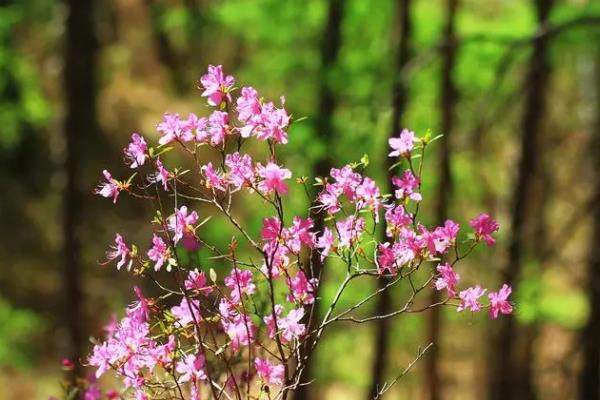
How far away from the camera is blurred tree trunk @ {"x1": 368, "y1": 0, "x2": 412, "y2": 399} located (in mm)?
6505

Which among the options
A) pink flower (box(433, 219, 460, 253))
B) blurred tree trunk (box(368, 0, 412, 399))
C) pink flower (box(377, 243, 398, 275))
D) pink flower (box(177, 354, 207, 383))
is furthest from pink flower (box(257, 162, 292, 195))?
blurred tree trunk (box(368, 0, 412, 399))

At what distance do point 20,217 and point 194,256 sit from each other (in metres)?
14.4

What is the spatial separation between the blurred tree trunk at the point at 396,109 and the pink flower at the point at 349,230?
3.67 meters

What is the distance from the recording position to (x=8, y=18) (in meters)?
8.30

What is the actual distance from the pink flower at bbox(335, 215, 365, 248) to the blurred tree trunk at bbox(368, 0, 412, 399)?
144 inches

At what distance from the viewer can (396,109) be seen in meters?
6.57

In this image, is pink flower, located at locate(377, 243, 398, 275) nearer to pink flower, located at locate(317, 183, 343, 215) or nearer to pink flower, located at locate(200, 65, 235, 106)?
pink flower, located at locate(317, 183, 343, 215)

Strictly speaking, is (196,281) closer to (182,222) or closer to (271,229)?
(182,222)

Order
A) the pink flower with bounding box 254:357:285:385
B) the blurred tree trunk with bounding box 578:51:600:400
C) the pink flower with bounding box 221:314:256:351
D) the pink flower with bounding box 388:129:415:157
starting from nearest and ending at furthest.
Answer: the pink flower with bounding box 388:129:415:157 → the pink flower with bounding box 254:357:285:385 → the pink flower with bounding box 221:314:256:351 → the blurred tree trunk with bounding box 578:51:600:400

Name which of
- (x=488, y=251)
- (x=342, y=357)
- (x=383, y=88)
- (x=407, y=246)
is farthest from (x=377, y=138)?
(x=342, y=357)

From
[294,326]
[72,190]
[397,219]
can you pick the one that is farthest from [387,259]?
[72,190]

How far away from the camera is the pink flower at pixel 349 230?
8.54 feet

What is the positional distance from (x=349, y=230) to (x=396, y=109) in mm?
4099

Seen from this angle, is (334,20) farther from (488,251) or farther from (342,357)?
(342,357)
